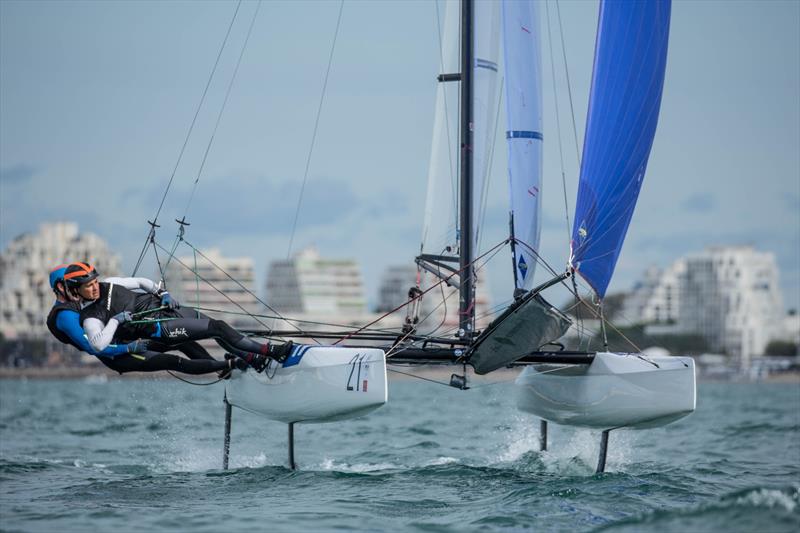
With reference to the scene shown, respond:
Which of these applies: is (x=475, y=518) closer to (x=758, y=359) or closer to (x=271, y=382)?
(x=271, y=382)

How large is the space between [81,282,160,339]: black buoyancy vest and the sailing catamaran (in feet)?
3.27

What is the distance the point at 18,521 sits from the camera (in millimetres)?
6898

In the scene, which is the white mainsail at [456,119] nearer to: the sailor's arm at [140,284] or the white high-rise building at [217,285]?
the sailor's arm at [140,284]

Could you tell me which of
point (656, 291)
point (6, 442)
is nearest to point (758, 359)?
point (656, 291)

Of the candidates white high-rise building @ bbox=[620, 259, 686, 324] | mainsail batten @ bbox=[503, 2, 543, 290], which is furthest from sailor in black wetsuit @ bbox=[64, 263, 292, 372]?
white high-rise building @ bbox=[620, 259, 686, 324]

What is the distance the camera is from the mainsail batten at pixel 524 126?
1017 centimetres

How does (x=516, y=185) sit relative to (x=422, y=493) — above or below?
above

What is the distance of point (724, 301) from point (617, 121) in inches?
3567

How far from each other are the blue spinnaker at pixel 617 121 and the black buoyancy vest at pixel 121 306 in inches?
122

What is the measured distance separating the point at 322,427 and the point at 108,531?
28.5ft

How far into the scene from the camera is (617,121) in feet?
30.9

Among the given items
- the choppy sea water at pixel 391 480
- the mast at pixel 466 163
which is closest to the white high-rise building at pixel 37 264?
the choppy sea water at pixel 391 480

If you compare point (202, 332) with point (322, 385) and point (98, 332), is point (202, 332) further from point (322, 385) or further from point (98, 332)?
point (322, 385)

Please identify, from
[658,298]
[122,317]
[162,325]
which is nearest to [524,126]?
[162,325]
